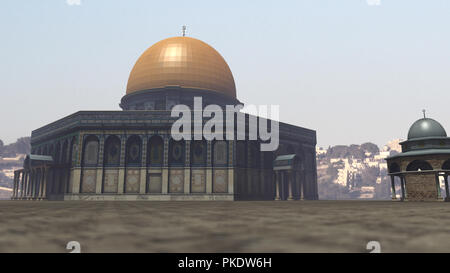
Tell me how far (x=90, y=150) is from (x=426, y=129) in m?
31.3

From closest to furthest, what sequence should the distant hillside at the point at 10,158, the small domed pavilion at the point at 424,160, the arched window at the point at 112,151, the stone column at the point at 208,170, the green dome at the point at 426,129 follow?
the small domed pavilion at the point at 424,160 < the green dome at the point at 426,129 < the stone column at the point at 208,170 < the arched window at the point at 112,151 < the distant hillside at the point at 10,158

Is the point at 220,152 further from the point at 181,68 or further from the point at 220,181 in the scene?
the point at 181,68

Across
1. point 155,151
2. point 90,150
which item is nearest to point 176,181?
point 155,151

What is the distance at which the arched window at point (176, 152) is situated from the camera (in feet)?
120

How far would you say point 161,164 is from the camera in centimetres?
3659

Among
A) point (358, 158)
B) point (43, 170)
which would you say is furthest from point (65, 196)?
point (358, 158)

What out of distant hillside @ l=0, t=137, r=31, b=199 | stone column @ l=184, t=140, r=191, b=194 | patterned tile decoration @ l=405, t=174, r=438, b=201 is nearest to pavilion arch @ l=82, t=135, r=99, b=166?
stone column @ l=184, t=140, r=191, b=194

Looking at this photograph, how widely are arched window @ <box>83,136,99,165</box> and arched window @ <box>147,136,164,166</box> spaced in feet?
18.1

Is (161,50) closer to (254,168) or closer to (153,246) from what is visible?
(254,168)

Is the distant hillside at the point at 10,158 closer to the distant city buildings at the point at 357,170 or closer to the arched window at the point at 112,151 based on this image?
the arched window at the point at 112,151

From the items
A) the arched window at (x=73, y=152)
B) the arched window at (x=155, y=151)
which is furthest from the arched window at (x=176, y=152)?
the arched window at (x=73, y=152)

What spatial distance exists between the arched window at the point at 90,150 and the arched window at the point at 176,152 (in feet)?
25.4

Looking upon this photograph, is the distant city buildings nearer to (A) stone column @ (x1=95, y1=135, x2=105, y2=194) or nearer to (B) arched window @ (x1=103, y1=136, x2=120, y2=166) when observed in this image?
(B) arched window @ (x1=103, y1=136, x2=120, y2=166)
